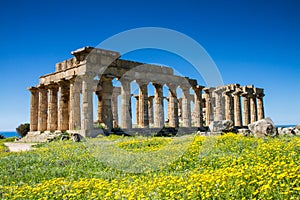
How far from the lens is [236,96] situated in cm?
4266

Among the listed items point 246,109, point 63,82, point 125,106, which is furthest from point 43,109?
point 246,109

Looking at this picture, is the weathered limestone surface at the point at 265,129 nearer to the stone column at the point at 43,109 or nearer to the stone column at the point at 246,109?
the stone column at the point at 43,109

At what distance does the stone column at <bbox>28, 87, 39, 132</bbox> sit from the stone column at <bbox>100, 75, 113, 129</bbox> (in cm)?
831

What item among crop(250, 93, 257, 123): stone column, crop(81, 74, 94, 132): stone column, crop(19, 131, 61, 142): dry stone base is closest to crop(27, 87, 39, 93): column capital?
crop(19, 131, 61, 142): dry stone base

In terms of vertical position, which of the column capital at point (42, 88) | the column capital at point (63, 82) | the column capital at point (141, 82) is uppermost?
the column capital at point (141, 82)

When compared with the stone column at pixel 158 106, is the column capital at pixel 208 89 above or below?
above

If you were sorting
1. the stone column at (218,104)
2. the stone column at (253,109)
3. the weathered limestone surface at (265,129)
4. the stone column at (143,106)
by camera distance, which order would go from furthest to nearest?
the stone column at (253,109)
the stone column at (218,104)
the stone column at (143,106)
the weathered limestone surface at (265,129)

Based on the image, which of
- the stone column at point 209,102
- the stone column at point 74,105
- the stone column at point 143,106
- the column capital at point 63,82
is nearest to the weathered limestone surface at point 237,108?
the stone column at point 209,102

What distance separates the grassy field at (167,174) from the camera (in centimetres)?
621

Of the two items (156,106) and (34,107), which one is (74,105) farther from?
(156,106)

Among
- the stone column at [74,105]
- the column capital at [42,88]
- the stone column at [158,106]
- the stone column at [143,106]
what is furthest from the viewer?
the stone column at [158,106]

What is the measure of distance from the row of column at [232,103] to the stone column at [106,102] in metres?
16.1

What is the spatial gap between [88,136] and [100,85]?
709cm

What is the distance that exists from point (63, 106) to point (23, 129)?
1392 centimetres
